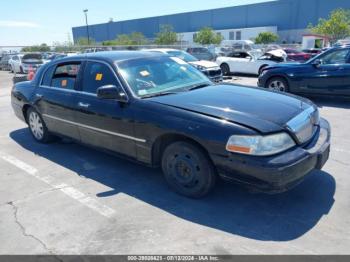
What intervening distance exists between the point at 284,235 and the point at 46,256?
217 cm

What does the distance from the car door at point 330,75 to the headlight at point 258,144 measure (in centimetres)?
619

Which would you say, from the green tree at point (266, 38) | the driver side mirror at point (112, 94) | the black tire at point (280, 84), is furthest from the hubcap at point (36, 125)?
the green tree at point (266, 38)

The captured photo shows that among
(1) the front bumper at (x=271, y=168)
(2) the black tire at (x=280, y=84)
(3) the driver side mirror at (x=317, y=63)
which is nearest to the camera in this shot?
(1) the front bumper at (x=271, y=168)

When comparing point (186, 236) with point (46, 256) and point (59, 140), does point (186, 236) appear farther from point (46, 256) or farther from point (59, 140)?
point (59, 140)

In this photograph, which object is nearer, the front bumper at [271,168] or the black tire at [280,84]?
the front bumper at [271,168]

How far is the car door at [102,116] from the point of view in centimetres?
422

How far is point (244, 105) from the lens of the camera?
12.1 feet

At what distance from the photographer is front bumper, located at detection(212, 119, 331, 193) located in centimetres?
315

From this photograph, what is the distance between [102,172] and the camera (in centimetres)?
476

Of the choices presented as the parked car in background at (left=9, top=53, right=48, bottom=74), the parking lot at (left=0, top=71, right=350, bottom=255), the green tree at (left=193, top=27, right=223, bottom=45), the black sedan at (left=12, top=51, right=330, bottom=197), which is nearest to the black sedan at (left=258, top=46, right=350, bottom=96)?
the parking lot at (left=0, top=71, right=350, bottom=255)

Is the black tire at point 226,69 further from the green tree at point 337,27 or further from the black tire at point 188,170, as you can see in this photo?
the green tree at point 337,27

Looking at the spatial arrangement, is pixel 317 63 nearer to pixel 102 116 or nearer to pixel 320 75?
pixel 320 75

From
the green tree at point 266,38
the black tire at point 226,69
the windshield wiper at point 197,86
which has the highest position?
the green tree at point 266,38

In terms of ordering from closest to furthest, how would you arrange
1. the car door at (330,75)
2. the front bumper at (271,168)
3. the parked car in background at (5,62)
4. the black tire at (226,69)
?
the front bumper at (271,168), the car door at (330,75), the black tire at (226,69), the parked car in background at (5,62)
